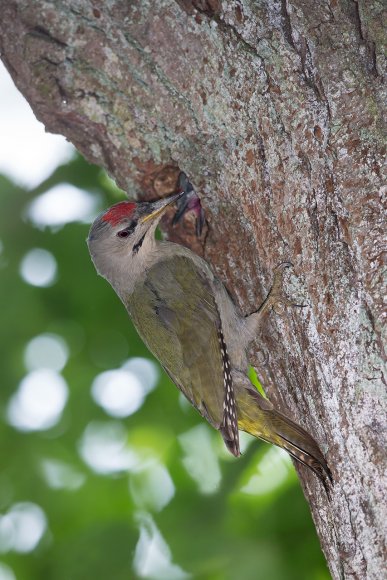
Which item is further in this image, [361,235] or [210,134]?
[210,134]

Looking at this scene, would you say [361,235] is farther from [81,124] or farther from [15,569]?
[15,569]

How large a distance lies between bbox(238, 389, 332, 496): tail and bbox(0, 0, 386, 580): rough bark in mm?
74

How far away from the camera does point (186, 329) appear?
3.88 m

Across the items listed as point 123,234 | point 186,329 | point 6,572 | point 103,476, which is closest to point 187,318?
point 186,329

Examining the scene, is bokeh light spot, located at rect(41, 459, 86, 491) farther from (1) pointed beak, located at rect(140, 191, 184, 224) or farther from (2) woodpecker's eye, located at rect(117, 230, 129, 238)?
(1) pointed beak, located at rect(140, 191, 184, 224)

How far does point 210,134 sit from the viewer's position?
10.5 ft

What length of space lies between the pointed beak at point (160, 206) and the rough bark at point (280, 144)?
23 cm

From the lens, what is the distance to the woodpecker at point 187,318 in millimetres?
3537

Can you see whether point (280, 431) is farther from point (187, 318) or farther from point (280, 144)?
point (280, 144)

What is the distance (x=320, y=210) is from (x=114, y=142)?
3.62 feet

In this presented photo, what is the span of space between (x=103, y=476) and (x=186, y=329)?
1.17m

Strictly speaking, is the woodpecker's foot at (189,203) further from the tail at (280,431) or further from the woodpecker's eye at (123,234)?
the tail at (280,431)

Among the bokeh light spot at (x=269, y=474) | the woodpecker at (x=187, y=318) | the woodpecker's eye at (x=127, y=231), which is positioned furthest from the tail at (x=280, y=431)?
the woodpecker's eye at (x=127, y=231)

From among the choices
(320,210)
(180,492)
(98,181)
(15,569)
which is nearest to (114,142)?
(320,210)
